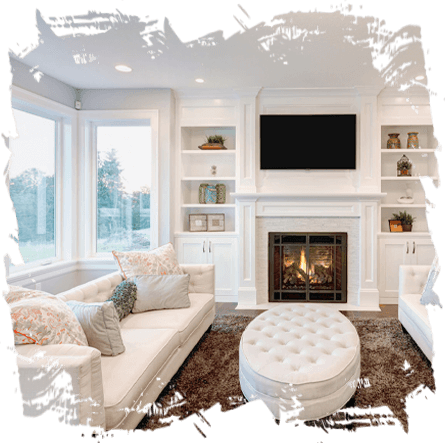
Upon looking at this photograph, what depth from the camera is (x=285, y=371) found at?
1541 mm

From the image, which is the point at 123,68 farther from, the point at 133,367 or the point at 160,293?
the point at 133,367

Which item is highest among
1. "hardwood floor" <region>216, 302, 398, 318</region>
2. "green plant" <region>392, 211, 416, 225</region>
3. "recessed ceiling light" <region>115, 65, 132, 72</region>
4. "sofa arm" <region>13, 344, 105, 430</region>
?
"recessed ceiling light" <region>115, 65, 132, 72</region>

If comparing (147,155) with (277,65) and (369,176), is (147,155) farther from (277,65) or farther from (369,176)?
(369,176)

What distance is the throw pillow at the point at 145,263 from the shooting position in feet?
8.62

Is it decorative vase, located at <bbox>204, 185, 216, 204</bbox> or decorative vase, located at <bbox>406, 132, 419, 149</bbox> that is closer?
decorative vase, located at <bbox>406, 132, 419, 149</bbox>

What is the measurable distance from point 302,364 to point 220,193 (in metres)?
2.88

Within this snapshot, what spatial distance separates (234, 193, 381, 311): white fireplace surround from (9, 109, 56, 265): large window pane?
202cm

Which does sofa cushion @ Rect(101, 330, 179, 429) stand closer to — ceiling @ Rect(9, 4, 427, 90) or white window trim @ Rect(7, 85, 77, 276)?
ceiling @ Rect(9, 4, 427, 90)

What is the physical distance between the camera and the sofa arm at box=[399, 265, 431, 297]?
286cm

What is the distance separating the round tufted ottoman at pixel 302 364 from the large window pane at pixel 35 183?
7.27ft

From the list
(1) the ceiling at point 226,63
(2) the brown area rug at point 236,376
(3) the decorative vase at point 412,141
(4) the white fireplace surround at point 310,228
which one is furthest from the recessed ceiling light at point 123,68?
(3) the decorative vase at point 412,141

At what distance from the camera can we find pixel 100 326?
1.63 meters

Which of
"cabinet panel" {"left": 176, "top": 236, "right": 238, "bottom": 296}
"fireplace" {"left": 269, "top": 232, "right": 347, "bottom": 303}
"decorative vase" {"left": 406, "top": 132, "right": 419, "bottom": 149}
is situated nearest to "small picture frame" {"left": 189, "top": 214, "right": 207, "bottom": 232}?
"cabinet panel" {"left": 176, "top": 236, "right": 238, "bottom": 296}

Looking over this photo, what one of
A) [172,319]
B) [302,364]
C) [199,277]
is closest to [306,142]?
[199,277]
